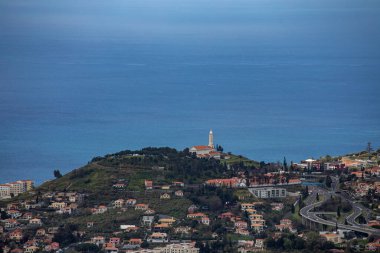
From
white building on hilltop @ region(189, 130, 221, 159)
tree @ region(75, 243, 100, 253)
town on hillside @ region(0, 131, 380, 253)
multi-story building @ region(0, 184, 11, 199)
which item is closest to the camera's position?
tree @ region(75, 243, 100, 253)

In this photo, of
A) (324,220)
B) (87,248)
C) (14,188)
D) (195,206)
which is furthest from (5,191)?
(324,220)

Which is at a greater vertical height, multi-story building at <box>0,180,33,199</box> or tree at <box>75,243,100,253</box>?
multi-story building at <box>0,180,33,199</box>

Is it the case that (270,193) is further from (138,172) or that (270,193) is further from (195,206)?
(138,172)

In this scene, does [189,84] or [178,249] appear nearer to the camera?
[178,249]

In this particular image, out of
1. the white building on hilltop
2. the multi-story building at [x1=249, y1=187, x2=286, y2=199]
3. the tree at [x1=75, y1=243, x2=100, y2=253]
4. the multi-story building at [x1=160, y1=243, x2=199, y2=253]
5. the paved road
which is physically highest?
the white building on hilltop

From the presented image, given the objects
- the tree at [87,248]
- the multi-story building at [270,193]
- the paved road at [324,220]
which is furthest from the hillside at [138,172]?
the tree at [87,248]

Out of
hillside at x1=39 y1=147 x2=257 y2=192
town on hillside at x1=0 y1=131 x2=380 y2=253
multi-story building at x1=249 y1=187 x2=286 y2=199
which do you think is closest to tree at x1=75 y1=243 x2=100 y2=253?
town on hillside at x1=0 y1=131 x2=380 y2=253

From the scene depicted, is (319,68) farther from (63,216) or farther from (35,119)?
(63,216)

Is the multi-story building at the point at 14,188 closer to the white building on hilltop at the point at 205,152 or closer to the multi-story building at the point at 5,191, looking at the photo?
the multi-story building at the point at 5,191

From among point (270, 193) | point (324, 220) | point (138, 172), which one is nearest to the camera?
point (324, 220)

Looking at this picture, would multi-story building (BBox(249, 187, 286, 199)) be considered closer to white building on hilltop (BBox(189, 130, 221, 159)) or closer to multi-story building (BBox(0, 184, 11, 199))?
white building on hilltop (BBox(189, 130, 221, 159))
